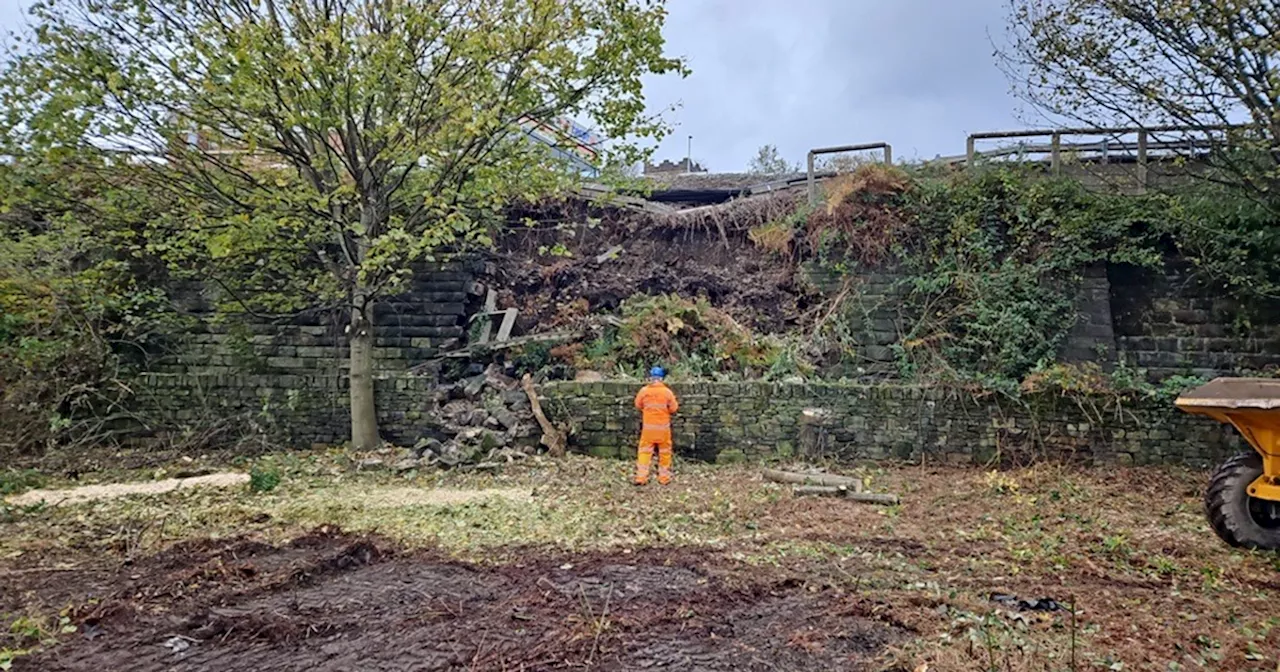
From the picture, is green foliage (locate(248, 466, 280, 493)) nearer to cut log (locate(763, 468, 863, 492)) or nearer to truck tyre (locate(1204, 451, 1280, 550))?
cut log (locate(763, 468, 863, 492))

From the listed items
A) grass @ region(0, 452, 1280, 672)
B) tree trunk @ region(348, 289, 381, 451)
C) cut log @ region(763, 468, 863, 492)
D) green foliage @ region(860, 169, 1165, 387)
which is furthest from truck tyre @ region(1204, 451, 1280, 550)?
tree trunk @ region(348, 289, 381, 451)

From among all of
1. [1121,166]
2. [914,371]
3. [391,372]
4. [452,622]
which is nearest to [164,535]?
[452,622]

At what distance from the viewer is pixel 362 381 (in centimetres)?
1076

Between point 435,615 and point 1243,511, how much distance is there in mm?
6743

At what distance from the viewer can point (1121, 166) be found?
12.4 m

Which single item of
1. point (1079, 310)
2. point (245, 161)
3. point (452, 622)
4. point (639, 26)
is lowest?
point (452, 622)

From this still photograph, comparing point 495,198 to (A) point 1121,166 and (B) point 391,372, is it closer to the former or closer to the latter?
(B) point 391,372

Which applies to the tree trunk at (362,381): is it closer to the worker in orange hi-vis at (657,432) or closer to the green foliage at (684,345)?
the green foliage at (684,345)

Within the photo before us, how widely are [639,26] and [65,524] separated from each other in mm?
8872

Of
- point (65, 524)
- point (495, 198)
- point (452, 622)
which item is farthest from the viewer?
point (495, 198)

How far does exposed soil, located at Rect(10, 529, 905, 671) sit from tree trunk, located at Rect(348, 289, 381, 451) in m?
5.07

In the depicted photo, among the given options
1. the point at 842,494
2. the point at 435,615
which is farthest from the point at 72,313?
the point at 842,494

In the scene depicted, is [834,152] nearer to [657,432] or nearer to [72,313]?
[657,432]

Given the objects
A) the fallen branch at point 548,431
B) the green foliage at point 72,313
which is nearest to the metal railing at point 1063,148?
the fallen branch at point 548,431
